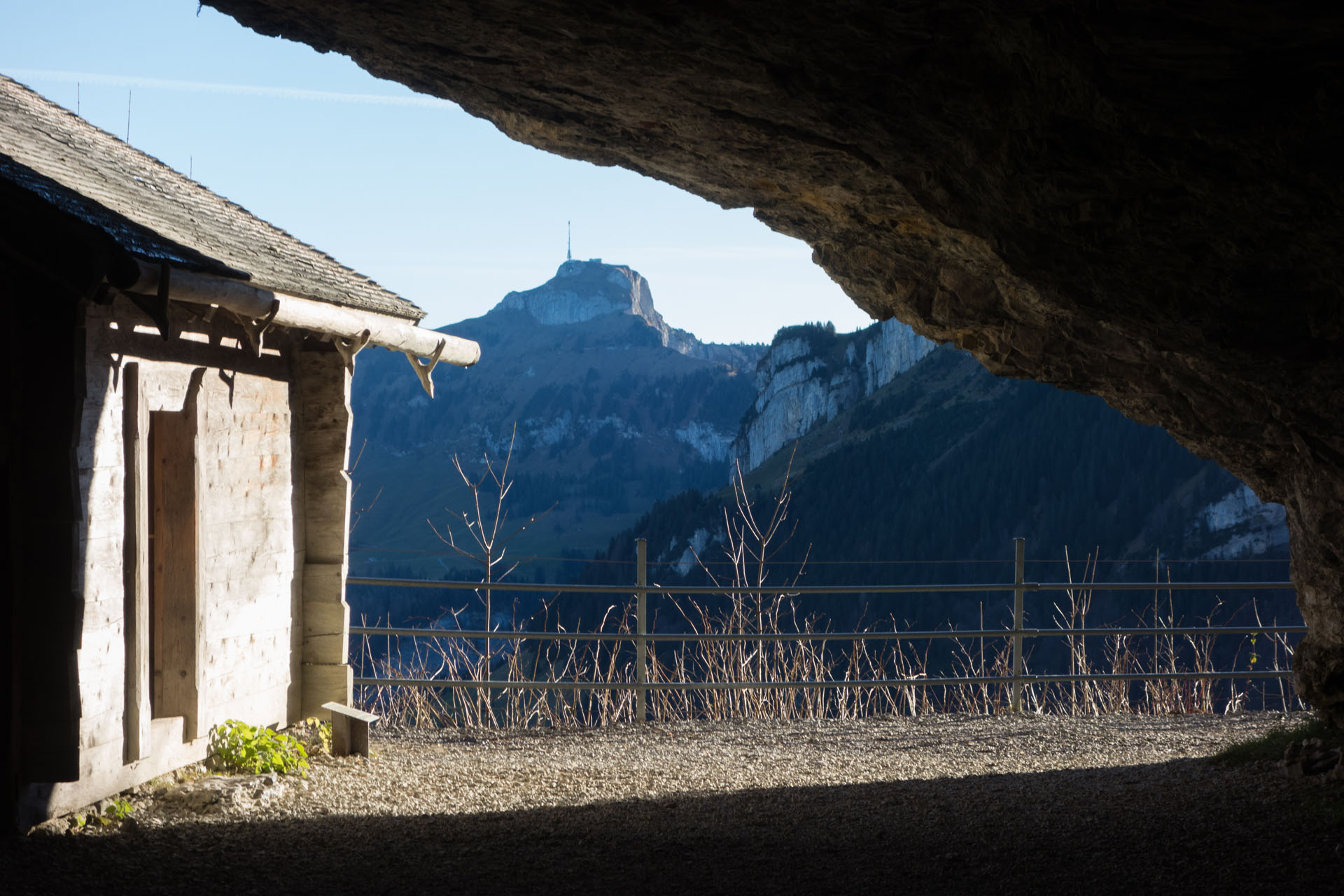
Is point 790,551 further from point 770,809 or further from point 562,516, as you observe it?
point 562,516

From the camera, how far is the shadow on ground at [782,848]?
3.59 meters

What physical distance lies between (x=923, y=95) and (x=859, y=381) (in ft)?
249

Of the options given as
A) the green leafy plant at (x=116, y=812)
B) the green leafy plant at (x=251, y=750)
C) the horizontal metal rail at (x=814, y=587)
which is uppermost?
the horizontal metal rail at (x=814, y=587)

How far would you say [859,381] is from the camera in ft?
257

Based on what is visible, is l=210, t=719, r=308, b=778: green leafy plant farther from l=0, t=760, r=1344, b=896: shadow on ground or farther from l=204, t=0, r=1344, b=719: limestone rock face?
l=204, t=0, r=1344, b=719: limestone rock face

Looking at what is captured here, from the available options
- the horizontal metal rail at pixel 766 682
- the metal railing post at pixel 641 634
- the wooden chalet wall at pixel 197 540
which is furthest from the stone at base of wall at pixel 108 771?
the metal railing post at pixel 641 634

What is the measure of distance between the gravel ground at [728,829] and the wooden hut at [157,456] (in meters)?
0.50

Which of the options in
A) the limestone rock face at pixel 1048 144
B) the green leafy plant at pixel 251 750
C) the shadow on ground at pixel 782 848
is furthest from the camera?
the green leafy plant at pixel 251 750

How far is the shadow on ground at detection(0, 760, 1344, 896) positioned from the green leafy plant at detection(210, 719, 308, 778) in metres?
0.71

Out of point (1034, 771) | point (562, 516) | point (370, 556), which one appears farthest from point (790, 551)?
point (562, 516)

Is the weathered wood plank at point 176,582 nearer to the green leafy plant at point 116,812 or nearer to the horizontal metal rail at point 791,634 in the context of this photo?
the green leafy plant at point 116,812

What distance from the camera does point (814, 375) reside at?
79.7 meters

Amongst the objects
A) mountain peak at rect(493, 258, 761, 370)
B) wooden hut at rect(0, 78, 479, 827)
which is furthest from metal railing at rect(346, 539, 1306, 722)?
mountain peak at rect(493, 258, 761, 370)

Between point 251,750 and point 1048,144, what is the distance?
4.39 m
